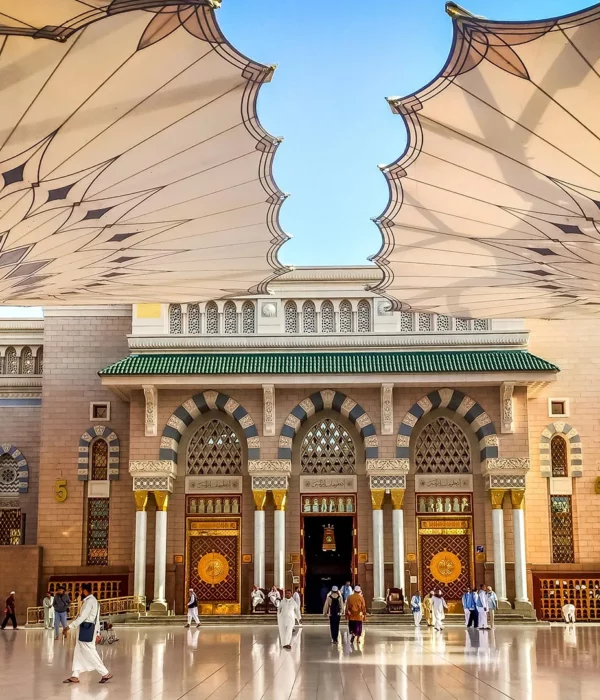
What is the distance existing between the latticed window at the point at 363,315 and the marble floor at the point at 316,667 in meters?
9.62

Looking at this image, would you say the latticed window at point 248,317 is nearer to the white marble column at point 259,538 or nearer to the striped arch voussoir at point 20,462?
the white marble column at point 259,538

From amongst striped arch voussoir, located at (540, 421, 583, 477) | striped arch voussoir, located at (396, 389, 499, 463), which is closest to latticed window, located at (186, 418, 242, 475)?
striped arch voussoir, located at (396, 389, 499, 463)

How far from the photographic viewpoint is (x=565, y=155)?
12727mm

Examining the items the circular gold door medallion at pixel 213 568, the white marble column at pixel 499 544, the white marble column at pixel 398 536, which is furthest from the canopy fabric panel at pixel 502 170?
the circular gold door medallion at pixel 213 568

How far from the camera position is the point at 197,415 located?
1133 inches

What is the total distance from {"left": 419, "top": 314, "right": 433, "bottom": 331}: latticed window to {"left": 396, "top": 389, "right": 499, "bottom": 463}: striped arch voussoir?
1.85 m

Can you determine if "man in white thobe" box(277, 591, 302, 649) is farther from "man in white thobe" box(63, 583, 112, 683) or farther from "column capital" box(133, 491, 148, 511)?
"column capital" box(133, 491, 148, 511)

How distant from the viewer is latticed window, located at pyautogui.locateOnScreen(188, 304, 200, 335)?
29.0 m

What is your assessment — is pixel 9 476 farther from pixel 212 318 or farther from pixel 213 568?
pixel 212 318

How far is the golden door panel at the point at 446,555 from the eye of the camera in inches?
1110

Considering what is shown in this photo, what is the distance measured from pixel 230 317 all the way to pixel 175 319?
63.6 inches

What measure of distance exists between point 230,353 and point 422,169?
50.8ft

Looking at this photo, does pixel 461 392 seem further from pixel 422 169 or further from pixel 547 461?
pixel 422 169

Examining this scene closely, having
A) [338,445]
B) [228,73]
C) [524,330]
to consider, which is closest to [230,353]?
[338,445]
